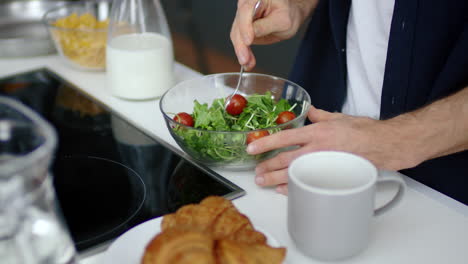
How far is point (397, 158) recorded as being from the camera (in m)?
0.89

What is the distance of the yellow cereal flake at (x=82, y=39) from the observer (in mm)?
1388

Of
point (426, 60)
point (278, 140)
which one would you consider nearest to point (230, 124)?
point (278, 140)

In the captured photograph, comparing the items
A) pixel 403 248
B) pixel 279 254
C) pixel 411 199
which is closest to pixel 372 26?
pixel 411 199

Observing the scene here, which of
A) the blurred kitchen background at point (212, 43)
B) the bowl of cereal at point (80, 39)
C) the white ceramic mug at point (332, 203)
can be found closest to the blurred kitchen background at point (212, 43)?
the blurred kitchen background at point (212, 43)

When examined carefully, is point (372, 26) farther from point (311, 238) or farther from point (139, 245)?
point (139, 245)

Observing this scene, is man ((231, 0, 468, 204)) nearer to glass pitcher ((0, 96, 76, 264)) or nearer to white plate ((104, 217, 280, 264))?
white plate ((104, 217, 280, 264))

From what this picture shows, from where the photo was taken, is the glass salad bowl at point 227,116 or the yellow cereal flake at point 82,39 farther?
the yellow cereal flake at point 82,39

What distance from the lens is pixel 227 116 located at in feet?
3.29

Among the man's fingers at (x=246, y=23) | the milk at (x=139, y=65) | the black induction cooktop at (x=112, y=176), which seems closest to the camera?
the black induction cooktop at (x=112, y=176)

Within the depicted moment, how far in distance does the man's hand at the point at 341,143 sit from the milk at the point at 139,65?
0.46 m

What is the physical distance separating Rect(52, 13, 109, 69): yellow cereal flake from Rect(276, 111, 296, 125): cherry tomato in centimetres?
62

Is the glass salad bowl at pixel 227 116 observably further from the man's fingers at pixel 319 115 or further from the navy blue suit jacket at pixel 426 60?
the navy blue suit jacket at pixel 426 60

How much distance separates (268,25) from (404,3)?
0.29 meters

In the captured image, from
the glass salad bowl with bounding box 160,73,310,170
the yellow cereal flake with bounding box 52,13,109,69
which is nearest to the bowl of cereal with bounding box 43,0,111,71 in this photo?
the yellow cereal flake with bounding box 52,13,109,69
